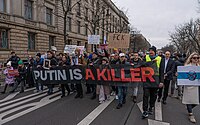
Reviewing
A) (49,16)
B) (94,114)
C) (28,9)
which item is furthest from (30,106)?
(49,16)

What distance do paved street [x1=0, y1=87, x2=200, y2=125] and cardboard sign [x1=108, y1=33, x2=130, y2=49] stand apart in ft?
30.2

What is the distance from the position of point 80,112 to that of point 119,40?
11551 millimetres

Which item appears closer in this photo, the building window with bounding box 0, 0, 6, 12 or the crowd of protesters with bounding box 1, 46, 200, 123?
the crowd of protesters with bounding box 1, 46, 200, 123

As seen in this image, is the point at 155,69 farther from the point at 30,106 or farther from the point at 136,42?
the point at 136,42

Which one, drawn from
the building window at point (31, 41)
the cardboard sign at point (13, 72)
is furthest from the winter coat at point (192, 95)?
the building window at point (31, 41)

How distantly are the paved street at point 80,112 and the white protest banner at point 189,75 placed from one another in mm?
1064

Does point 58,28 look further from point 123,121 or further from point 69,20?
point 123,121

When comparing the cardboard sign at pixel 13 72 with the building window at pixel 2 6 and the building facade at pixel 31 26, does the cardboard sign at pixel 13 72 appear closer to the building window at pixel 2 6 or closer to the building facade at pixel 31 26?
the building facade at pixel 31 26

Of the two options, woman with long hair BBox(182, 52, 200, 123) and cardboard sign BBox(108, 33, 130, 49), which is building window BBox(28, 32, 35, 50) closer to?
cardboard sign BBox(108, 33, 130, 49)

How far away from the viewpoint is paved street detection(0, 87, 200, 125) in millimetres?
5398

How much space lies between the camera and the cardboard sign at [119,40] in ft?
55.2

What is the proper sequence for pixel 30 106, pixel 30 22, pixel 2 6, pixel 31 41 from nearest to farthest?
pixel 30 106 < pixel 2 6 < pixel 30 22 < pixel 31 41

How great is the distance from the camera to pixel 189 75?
18.7ft

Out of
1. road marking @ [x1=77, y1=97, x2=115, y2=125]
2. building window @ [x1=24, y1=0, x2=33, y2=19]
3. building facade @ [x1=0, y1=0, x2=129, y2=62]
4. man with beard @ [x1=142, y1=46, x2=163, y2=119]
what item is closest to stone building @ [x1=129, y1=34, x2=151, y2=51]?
building facade @ [x1=0, y1=0, x2=129, y2=62]
